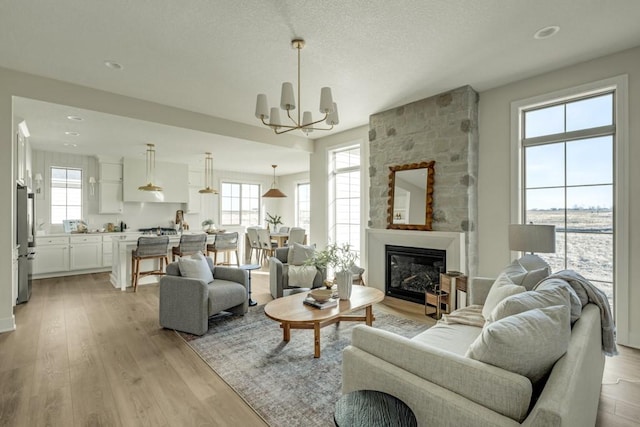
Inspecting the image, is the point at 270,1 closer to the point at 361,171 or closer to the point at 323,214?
the point at 361,171

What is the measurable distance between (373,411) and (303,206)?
343 inches

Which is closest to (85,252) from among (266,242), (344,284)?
(266,242)

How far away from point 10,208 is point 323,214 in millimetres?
4356

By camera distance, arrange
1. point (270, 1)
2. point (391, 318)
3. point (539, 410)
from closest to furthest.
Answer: point (539, 410) → point (270, 1) → point (391, 318)

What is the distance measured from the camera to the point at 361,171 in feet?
17.6

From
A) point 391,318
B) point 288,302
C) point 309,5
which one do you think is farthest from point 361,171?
point 309,5

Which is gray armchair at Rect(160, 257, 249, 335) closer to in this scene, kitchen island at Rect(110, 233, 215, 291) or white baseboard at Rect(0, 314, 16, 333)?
white baseboard at Rect(0, 314, 16, 333)

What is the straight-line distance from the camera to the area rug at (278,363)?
2.07 m

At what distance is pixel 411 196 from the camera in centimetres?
440

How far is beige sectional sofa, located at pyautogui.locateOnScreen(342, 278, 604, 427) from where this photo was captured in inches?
43.3

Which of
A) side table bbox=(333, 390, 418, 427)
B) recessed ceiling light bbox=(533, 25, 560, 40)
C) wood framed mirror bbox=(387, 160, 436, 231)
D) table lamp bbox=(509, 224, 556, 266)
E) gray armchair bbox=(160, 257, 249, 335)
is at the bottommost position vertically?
gray armchair bbox=(160, 257, 249, 335)

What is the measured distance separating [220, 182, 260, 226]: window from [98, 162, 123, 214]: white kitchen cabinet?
270 cm

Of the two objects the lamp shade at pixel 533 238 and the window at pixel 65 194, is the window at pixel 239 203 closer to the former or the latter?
the window at pixel 65 194

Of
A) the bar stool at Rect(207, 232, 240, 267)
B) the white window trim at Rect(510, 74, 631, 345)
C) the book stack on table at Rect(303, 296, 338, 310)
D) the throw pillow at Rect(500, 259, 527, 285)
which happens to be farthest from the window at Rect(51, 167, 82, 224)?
the white window trim at Rect(510, 74, 631, 345)
